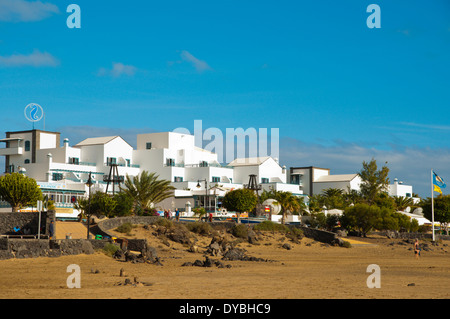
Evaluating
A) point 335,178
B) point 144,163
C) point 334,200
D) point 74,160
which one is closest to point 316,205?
point 334,200

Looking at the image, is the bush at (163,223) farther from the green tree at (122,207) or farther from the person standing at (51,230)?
the person standing at (51,230)

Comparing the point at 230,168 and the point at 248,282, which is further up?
the point at 230,168

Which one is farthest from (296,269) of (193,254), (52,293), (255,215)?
(255,215)

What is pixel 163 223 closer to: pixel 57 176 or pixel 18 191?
pixel 18 191

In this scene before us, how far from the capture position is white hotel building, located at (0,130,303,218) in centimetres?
7831

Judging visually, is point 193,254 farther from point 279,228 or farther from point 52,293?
point 52,293

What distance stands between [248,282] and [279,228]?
2867cm

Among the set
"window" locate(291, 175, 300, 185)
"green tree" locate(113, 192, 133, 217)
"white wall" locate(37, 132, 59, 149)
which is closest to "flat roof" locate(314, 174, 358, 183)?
"window" locate(291, 175, 300, 185)

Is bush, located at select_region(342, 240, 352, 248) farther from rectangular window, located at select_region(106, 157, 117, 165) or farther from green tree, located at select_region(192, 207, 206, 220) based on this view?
rectangular window, located at select_region(106, 157, 117, 165)

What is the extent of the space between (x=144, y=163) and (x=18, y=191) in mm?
43258

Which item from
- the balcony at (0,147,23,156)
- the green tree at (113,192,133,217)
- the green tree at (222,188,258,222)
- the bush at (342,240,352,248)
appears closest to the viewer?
the bush at (342,240,352,248)

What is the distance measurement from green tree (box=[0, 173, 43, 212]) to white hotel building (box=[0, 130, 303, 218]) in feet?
84.2

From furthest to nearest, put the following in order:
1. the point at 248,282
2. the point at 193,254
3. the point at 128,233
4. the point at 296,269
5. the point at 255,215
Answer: the point at 255,215
the point at 128,233
the point at 193,254
the point at 296,269
the point at 248,282

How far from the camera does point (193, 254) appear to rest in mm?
37156
